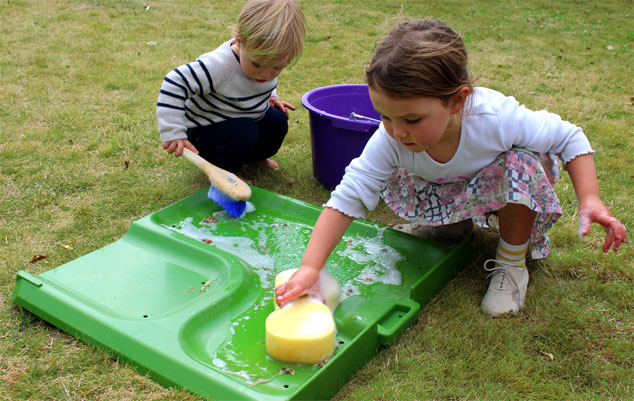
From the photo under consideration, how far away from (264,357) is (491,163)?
0.64 meters

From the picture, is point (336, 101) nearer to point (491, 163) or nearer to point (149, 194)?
point (149, 194)

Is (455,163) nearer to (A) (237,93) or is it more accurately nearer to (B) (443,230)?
(B) (443,230)

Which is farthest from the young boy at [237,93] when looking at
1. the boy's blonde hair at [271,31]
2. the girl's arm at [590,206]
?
the girl's arm at [590,206]

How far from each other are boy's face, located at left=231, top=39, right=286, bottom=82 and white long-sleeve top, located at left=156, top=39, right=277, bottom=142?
0.04 meters

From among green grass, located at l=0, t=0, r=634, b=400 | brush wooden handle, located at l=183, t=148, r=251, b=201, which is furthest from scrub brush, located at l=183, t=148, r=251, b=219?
→ green grass, located at l=0, t=0, r=634, b=400

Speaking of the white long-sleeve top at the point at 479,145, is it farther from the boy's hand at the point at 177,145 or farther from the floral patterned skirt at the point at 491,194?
the boy's hand at the point at 177,145

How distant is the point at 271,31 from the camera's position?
152 cm

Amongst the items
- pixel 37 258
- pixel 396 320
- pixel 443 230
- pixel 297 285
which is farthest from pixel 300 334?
pixel 37 258

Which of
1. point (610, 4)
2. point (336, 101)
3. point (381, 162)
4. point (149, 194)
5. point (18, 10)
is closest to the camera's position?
point (381, 162)

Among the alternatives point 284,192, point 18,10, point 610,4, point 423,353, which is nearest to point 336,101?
point 284,192

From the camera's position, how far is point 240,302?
1.27 metres

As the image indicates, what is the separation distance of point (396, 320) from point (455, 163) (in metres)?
0.36

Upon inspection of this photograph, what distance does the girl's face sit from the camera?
1.04 metres

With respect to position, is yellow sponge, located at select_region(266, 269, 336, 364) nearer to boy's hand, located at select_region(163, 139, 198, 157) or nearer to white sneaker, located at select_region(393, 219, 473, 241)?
white sneaker, located at select_region(393, 219, 473, 241)
